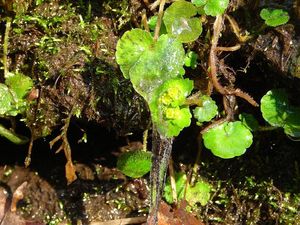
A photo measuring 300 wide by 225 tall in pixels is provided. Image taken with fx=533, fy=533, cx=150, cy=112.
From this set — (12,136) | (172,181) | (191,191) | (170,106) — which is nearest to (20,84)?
(12,136)

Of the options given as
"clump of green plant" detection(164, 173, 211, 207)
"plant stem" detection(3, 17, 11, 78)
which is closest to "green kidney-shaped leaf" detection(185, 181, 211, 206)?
"clump of green plant" detection(164, 173, 211, 207)

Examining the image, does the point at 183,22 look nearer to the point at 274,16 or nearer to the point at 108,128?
the point at 274,16

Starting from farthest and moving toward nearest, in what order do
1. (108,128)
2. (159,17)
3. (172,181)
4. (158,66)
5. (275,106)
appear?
(172,181) < (108,128) < (275,106) < (159,17) < (158,66)

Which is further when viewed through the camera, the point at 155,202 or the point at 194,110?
the point at 155,202

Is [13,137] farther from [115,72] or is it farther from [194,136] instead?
[194,136]

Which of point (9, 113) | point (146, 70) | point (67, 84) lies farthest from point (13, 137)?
point (146, 70)

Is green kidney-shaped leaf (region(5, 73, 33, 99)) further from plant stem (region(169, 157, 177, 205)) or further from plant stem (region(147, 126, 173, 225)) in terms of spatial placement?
plant stem (region(169, 157, 177, 205))
